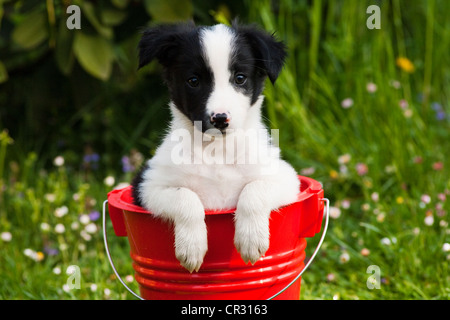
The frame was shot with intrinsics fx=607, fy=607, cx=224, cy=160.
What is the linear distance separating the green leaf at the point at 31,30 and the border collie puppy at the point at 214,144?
1550mm

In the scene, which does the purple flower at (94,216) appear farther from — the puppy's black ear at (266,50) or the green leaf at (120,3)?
the puppy's black ear at (266,50)

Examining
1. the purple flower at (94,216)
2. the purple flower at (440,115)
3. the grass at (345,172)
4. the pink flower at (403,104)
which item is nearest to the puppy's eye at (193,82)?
the grass at (345,172)

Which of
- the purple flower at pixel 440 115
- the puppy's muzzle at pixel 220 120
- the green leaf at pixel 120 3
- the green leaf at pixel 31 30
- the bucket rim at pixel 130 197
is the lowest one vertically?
the bucket rim at pixel 130 197

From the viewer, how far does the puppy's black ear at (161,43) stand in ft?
8.39

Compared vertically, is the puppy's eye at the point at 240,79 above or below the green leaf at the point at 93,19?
below

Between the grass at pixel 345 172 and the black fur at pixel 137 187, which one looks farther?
the grass at pixel 345 172

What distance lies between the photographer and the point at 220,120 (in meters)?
2.34

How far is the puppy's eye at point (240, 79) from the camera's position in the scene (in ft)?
8.26

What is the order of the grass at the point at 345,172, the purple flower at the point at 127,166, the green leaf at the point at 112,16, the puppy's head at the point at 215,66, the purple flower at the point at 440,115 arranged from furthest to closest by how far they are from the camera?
the purple flower at the point at 440,115, the purple flower at the point at 127,166, the green leaf at the point at 112,16, the grass at the point at 345,172, the puppy's head at the point at 215,66

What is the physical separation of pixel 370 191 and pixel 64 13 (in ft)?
7.63

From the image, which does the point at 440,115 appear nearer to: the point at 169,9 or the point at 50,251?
the point at 169,9

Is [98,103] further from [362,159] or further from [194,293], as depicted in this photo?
[194,293]

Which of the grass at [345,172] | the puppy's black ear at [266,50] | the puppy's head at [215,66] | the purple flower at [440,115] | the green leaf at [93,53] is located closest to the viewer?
the puppy's head at [215,66]

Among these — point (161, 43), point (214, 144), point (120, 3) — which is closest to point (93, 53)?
point (120, 3)
